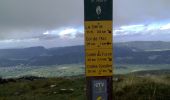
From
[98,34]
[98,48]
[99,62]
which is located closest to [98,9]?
[98,34]

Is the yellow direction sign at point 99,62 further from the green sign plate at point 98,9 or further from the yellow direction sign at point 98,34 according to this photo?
the green sign plate at point 98,9

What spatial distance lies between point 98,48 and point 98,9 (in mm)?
563

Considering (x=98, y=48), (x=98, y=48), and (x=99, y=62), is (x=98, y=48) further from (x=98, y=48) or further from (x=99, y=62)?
(x=99, y=62)

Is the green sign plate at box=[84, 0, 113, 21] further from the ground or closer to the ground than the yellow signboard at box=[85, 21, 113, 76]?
further from the ground

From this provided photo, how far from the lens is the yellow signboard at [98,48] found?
19.5 ft

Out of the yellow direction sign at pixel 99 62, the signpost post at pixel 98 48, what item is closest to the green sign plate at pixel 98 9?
the signpost post at pixel 98 48

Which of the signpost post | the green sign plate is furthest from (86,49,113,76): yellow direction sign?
the green sign plate

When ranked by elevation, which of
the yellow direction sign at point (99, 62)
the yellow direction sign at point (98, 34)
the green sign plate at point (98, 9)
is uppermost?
the green sign plate at point (98, 9)

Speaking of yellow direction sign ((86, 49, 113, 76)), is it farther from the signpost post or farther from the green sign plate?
the green sign plate

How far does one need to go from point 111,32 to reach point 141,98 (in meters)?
6.83

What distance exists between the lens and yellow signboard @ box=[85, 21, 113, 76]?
5.93 m

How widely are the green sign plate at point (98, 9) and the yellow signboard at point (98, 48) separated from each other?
0.24 feet

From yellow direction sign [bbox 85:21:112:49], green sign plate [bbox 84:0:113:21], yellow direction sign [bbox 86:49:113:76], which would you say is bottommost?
yellow direction sign [bbox 86:49:113:76]

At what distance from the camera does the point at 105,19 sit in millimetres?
5926
